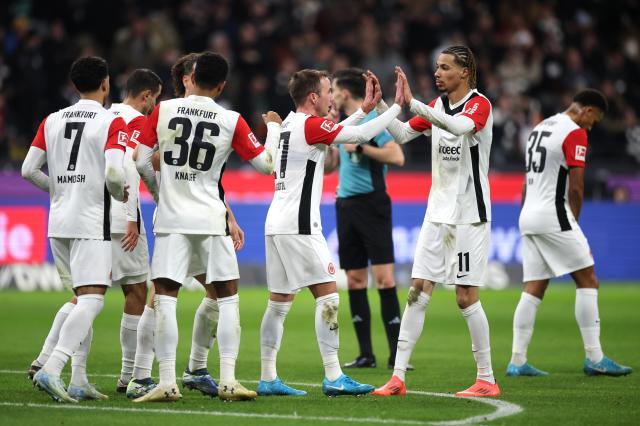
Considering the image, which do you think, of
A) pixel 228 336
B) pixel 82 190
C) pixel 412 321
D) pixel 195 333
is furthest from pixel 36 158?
pixel 412 321

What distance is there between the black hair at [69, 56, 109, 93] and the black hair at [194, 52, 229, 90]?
0.76m

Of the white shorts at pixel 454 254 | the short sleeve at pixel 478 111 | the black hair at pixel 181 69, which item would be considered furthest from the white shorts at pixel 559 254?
the black hair at pixel 181 69

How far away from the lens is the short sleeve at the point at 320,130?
28.9ft

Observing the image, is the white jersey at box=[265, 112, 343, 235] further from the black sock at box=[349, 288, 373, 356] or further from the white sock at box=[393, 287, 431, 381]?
the black sock at box=[349, 288, 373, 356]

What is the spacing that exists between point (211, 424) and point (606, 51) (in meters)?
23.1

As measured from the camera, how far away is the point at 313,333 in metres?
14.4

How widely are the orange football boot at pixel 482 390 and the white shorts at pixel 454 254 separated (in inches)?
31.0

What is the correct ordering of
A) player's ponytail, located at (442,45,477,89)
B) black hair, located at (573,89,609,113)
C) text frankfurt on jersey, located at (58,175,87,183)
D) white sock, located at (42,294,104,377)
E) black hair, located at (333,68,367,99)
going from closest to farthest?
white sock, located at (42,294,104,377), text frankfurt on jersey, located at (58,175,87,183), player's ponytail, located at (442,45,477,89), black hair, located at (573,89,609,113), black hair, located at (333,68,367,99)

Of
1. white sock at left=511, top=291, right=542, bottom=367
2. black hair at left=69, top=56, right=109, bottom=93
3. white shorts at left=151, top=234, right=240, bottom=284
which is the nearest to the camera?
white shorts at left=151, top=234, right=240, bottom=284

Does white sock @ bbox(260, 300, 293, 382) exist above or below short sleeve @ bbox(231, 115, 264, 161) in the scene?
below

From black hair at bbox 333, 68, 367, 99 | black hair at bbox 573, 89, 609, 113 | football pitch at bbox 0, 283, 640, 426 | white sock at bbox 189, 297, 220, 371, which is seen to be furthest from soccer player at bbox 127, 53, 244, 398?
black hair at bbox 573, 89, 609, 113

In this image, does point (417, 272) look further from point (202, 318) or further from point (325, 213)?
point (325, 213)

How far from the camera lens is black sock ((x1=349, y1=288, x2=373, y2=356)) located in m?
11.5

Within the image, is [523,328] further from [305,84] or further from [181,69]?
[181,69]
